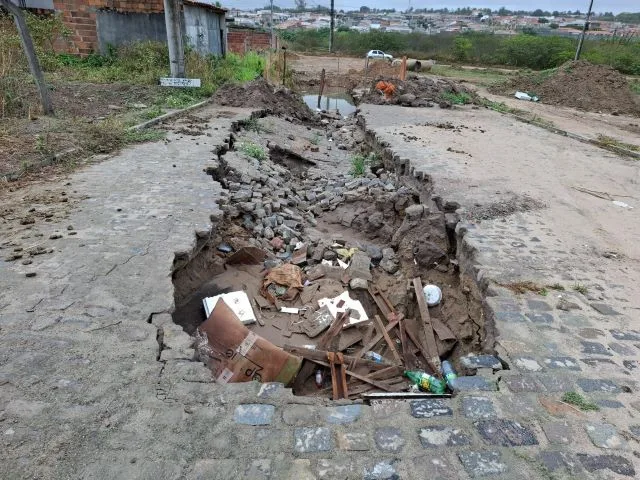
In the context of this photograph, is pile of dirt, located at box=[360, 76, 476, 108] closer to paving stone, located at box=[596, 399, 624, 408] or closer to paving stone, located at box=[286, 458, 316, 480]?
paving stone, located at box=[596, 399, 624, 408]

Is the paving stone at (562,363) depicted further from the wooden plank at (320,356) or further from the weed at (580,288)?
the wooden plank at (320,356)

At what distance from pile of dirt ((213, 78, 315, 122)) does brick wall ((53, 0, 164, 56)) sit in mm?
4752

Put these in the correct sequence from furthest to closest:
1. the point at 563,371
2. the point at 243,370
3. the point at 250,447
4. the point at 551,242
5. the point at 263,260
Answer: the point at 263,260 < the point at 551,242 < the point at 243,370 < the point at 563,371 < the point at 250,447

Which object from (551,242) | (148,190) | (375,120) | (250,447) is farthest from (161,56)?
(250,447)

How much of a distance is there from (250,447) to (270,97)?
478 inches

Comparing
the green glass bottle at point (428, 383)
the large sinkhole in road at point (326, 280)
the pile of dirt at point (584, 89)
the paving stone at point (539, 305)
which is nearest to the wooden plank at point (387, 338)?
the large sinkhole in road at point (326, 280)

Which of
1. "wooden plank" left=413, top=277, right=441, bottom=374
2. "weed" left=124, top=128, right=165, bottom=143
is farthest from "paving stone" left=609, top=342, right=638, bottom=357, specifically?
"weed" left=124, top=128, right=165, bottom=143

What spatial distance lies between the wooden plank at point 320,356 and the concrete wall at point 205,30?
14.6 meters

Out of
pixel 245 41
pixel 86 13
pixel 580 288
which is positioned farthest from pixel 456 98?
pixel 245 41

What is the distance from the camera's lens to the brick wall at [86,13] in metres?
14.0

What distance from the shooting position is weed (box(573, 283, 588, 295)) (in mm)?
3846

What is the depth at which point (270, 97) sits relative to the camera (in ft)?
43.1

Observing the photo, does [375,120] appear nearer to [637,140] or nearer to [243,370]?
[637,140]

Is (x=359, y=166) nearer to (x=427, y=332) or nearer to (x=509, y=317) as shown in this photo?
(x=427, y=332)
